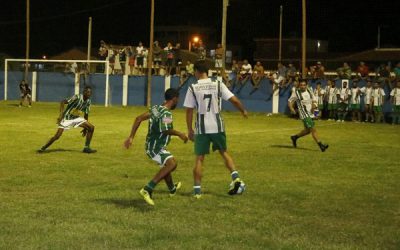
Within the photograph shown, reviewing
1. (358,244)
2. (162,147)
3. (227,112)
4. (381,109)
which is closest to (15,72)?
(227,112)

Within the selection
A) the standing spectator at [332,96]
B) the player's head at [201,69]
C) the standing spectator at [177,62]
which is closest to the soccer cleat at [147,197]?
the player's head at [201,69]

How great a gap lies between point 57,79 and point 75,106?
3230cm

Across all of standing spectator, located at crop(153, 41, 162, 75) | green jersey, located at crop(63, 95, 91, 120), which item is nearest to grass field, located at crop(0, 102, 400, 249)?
green jersey, located at crop(63, 95, 91, 120)

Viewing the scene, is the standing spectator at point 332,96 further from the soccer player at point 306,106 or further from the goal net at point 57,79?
the goal net at point 57,79

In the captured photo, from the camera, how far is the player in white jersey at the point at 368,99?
3075cm

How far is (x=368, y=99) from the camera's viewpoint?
3080 centimetres

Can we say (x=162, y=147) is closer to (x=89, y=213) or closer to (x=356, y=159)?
(x=89, y=213)

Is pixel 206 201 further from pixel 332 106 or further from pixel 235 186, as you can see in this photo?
pixel 332 106

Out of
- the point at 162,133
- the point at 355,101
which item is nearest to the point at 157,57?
the point at 355,101

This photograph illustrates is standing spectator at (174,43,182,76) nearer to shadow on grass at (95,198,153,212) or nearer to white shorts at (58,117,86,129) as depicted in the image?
white shorts at (58,117,86,129)

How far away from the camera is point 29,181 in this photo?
11.6 metres

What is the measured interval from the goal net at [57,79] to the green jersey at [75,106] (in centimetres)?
2817

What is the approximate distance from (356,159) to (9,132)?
11977mm

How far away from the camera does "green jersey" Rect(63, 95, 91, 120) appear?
15.8m
